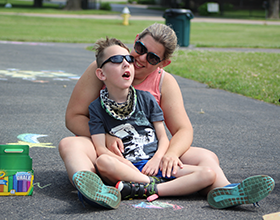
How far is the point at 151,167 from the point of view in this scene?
9.14 ft

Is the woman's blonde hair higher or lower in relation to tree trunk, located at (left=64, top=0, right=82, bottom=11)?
lower

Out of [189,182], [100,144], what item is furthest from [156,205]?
[100,144]

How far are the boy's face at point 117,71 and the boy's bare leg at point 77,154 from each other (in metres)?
0.47

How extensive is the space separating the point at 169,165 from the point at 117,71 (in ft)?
2.54

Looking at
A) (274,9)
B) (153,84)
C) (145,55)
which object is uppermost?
(274,9)

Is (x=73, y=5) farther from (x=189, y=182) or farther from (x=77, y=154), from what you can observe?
(x=189, y=182)

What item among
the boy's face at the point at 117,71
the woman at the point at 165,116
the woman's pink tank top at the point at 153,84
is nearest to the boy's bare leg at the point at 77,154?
the woman at the point at 165,116

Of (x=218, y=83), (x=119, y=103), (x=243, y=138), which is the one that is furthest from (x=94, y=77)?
(x=218, y=83)

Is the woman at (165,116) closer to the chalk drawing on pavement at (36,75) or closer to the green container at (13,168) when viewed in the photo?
the green container at (13,168)

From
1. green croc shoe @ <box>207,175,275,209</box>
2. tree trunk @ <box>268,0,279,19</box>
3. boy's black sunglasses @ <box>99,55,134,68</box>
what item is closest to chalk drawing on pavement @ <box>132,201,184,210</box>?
green croc shoe @ <box>207,175,275,209</box>

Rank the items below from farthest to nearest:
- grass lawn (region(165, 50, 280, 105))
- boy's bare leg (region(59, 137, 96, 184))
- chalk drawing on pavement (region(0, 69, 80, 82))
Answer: chalk drawing on pavement (region(0, 69, 80, 82))
grass lawn (region(165, 50, 280, 105))
boy's bare leg (region(59, 137, 96, 184))

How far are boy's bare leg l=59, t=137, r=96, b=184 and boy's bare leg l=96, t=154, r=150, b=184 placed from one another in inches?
4.1

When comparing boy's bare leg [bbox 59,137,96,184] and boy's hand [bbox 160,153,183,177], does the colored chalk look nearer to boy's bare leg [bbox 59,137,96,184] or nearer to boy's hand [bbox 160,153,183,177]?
boy's hand [bbox 160,153,183,177]

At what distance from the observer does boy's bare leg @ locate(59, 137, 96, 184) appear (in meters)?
2.65
